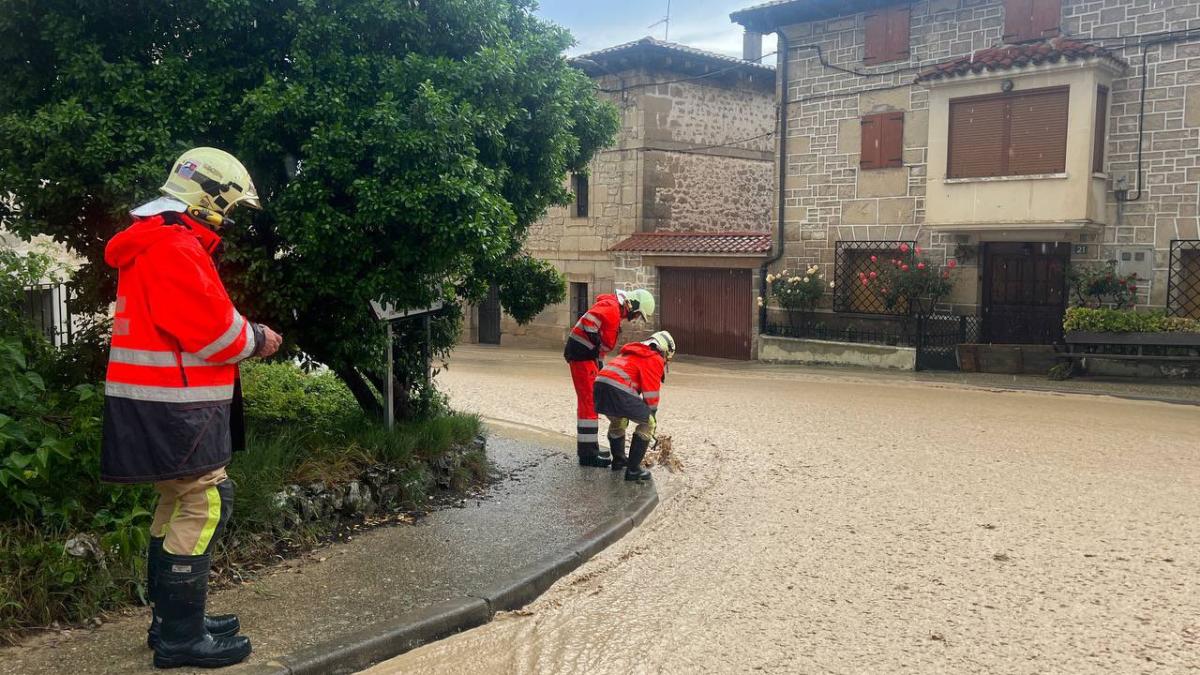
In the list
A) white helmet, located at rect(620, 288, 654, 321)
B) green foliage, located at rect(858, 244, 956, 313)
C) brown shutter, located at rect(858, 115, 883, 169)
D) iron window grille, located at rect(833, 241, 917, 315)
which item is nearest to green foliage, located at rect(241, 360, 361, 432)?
white helmet, located at rect(620, 288, 654, 321)

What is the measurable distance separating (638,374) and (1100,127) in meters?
11.8

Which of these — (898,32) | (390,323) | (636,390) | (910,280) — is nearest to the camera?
(390,323)

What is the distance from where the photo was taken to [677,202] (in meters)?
23.6

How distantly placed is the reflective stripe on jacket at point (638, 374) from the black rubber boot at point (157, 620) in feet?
13.3

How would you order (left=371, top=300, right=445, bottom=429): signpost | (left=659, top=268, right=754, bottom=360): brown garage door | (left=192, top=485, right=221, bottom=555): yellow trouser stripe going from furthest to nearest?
(left=659, top=268, right=754, bottom=360): brown garage door < (left=371, top=300, right=445, bottom=429): signpost < (left=192, top=485, right=221, bottom=555): yellow trouser stripe

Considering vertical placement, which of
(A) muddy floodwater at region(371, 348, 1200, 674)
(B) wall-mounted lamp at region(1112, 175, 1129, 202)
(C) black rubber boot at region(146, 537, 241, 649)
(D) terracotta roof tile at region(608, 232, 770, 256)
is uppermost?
(B) wall-mounted lamp at region(1112, 175, 1129, 202)

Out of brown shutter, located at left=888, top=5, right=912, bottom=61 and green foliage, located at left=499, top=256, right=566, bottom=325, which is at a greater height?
brown shutter, located at left=888, top=5, right=912, bottom=61

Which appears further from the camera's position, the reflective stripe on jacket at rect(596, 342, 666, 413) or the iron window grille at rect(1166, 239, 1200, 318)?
the iron window grille at rect(1166, 239, 1200, 318)

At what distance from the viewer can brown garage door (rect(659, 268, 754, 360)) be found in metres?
21.2

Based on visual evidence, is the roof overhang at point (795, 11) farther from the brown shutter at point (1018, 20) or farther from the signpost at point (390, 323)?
the signpost at point (390, 323)

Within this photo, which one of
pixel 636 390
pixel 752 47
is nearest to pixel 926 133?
pixel 752 47

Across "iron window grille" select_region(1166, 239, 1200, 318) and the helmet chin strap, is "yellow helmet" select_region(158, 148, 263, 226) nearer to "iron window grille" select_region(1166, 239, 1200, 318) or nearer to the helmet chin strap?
the helmet chin strap

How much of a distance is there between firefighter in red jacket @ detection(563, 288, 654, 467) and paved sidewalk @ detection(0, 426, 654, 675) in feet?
1.98

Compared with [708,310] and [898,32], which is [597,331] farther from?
[708,310]
